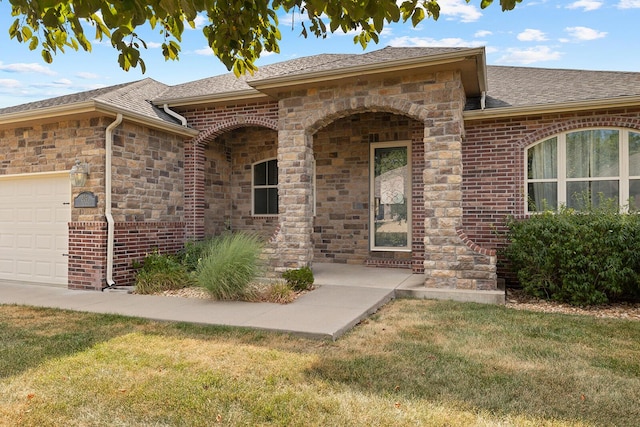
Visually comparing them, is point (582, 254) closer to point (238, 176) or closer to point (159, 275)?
point (159, 275)

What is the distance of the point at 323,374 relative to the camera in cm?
355

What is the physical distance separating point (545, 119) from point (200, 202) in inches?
277

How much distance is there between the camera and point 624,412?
9.68ft

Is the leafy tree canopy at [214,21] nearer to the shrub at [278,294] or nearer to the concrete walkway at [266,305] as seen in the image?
the concrete walkway at [266,305]

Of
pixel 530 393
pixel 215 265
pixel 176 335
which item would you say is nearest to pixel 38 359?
pixel 176 335

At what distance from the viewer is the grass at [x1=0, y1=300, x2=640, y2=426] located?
2.88 meters

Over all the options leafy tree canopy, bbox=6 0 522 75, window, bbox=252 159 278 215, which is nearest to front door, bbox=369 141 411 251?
window, bbox=252 159 278 215

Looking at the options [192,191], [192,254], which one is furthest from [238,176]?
[192,254]

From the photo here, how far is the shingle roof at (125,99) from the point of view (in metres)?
7.99

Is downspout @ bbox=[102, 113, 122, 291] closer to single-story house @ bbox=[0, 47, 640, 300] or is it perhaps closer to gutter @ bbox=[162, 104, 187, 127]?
single-story house @ bbox=[0, 47, 640, 300]

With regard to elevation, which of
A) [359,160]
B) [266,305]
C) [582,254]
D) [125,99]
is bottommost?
[266,305]

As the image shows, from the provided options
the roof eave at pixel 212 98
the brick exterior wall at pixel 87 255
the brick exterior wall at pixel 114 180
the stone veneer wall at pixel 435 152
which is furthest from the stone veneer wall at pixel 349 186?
the brick exterior wall at pixel 87 255

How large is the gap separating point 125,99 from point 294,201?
13.1ft

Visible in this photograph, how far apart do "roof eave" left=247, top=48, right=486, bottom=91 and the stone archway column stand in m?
0.89
